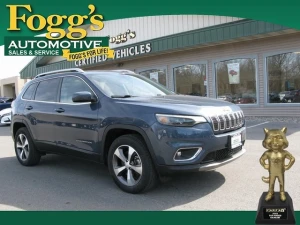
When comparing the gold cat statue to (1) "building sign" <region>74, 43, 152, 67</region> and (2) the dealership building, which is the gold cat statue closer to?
(2) the dealership building

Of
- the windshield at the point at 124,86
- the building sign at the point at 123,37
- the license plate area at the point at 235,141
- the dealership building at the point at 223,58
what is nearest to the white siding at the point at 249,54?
the dealership building at the point at 223,58

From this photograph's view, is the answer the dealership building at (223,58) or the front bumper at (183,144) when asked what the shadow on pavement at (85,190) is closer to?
the front bumper at (183,144)

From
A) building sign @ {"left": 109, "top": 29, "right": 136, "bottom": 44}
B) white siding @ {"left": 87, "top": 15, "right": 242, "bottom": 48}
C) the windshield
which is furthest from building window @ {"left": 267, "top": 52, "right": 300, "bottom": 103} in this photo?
the windshield

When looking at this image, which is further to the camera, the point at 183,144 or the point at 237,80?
the point at 237,80

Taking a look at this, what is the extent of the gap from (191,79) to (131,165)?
11.2m

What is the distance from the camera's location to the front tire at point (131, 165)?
4125mm

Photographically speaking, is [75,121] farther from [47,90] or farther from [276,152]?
[276,152]

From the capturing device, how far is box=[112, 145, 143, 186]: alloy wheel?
4266 millimetres

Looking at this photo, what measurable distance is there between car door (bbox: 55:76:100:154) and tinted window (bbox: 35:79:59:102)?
224 millimetres

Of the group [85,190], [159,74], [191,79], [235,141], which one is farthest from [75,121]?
[159,74]

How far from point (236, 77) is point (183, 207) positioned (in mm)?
10466

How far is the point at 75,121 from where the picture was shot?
4.94 meters

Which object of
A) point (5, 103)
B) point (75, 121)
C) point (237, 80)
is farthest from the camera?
point (5, 103)

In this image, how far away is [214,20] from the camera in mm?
13195
